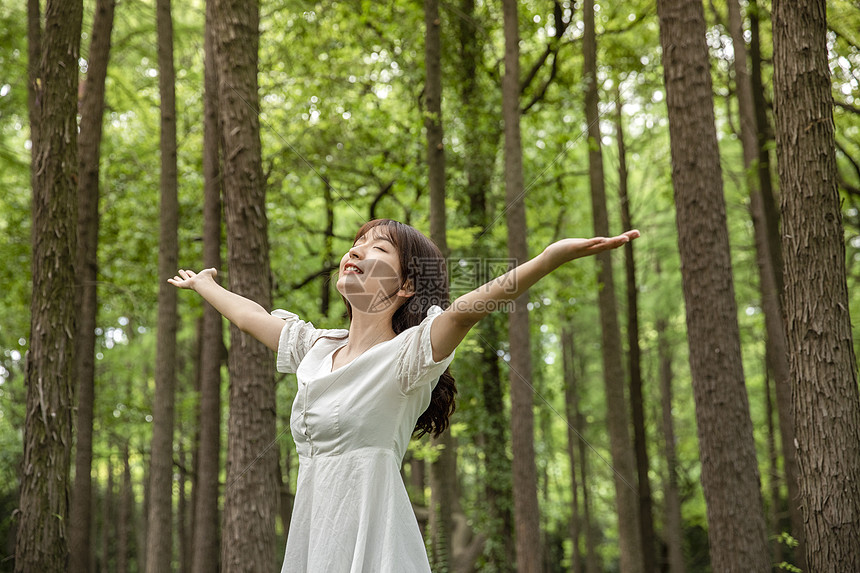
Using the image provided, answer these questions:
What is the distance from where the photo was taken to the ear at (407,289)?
2447mm

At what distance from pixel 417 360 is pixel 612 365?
321 inches

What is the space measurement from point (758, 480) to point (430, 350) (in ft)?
14.0

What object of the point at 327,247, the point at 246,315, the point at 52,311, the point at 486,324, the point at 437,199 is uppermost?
the point at 327,247

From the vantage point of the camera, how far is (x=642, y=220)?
57.8 feet

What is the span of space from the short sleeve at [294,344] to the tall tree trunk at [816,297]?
9.25 ft

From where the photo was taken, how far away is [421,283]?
2.47 m

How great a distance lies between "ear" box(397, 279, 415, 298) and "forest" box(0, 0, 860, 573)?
238 centimetres

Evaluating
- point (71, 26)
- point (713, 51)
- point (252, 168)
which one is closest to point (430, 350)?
point (252, 168)

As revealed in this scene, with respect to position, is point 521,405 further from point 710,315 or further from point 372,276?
Answer: point 372,276

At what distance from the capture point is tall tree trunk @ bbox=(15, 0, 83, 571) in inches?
204

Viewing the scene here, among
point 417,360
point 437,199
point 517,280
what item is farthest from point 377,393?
point 437,199

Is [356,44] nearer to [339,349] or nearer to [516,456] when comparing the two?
[516,456]

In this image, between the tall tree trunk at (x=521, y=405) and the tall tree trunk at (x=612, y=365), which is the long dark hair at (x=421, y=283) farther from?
the tall tree trunk at (x=612, y=365)

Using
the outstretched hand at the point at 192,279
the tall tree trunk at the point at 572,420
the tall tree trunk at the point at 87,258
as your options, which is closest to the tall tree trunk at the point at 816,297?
the outstretched hand at the point at 192,279
